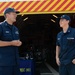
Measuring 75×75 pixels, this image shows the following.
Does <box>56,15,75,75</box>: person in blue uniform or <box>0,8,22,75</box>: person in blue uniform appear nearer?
<box>0,8,22,75</box>: person in blue uniform

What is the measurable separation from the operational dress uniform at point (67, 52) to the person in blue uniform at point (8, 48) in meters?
0.89

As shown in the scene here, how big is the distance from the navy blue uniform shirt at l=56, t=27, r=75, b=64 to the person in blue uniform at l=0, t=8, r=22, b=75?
2.91 ft

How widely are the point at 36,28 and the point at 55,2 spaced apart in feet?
29.2

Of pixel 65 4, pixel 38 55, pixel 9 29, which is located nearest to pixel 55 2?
pixel 65 4

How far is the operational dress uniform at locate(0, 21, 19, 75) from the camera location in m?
4.76

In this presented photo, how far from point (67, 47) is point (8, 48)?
109 cm

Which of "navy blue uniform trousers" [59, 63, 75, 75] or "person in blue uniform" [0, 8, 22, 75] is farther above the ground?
"person in blue uniform" [0, 8, 22, 75]

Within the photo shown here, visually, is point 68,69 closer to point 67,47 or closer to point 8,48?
point 67,47

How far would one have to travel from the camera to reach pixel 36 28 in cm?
1587

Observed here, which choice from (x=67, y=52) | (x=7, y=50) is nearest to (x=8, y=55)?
(x=7, y=50)

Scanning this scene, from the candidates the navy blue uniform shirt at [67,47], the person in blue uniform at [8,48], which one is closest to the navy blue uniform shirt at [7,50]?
the person in blue uniform at [8,48]

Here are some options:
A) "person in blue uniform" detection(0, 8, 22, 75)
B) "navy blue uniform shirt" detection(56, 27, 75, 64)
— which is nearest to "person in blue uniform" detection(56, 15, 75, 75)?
"navy blue uniform shirt" detection(56, 27, 75, 64)

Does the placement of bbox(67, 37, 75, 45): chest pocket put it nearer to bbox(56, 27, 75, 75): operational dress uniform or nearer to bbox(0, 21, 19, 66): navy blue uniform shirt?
bbox(56, 27, 75, 75): operational dress uniform

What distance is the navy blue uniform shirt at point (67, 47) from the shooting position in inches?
206
